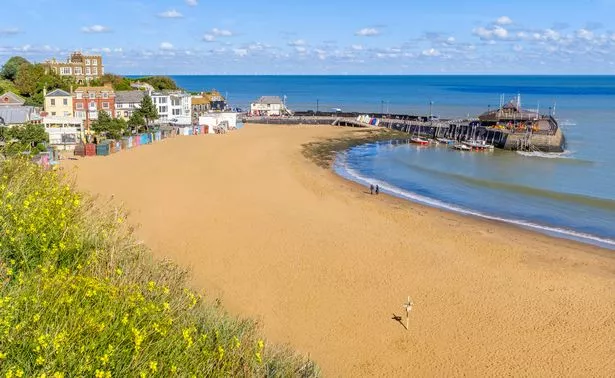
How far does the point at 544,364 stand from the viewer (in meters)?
16.3

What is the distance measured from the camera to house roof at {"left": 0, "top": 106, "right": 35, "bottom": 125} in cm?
5252

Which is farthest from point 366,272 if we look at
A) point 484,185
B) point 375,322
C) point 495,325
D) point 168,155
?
point 168,155

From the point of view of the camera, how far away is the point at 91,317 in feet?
25.3

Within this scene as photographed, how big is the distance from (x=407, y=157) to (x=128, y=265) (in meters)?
51.2

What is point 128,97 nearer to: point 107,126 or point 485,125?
point 107,126

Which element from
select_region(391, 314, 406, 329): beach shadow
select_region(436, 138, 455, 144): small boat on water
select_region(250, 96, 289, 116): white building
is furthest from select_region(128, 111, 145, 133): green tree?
select_region(391, 314, 406, 329): beach shadow

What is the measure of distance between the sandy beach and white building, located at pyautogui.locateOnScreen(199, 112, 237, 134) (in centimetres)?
3675

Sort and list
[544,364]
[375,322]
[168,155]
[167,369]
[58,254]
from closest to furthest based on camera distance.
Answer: [167,369]
[58,254]
[544,364]
[375,322]
[168,155]

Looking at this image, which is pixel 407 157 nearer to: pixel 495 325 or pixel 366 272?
pixel 366 272

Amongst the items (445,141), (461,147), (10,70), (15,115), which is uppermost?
(10,70)

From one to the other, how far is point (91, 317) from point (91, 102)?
6295 cm

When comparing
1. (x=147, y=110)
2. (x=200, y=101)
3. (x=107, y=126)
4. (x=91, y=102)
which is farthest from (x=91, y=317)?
(x=200, y=101)

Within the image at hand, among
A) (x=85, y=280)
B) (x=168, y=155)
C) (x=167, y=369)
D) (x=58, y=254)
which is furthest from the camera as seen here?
(x=168, y=155)

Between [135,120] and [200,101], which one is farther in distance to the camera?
[200,101]
